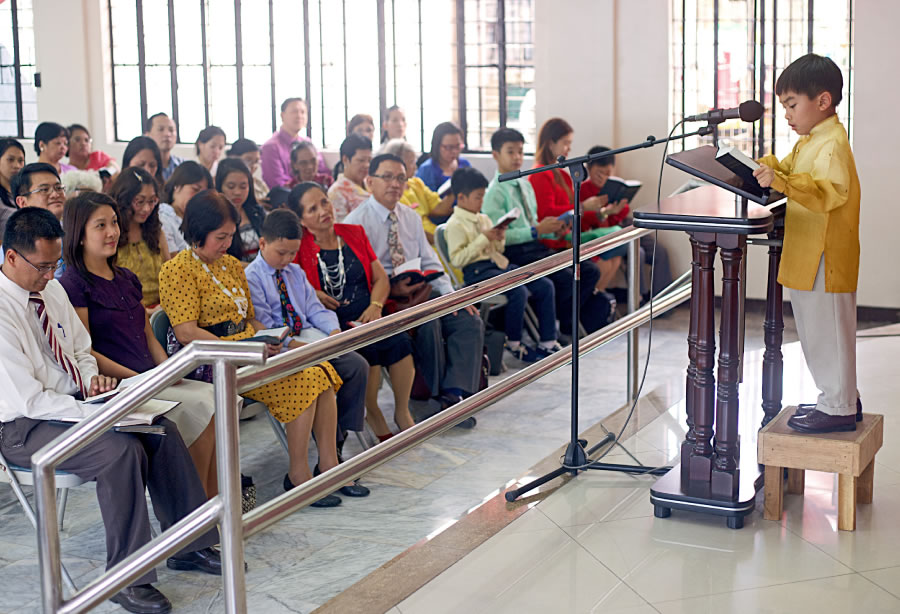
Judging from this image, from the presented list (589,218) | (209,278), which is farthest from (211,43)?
(209,278)

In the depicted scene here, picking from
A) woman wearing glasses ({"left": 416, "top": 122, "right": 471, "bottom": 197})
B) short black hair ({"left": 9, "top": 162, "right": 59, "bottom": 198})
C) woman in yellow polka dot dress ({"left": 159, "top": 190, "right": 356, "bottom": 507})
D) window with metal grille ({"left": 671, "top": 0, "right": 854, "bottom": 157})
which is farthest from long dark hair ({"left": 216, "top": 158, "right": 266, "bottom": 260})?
window with metal grille ({"left": 671, "top": 0, "right": 854, "bottom": 157})

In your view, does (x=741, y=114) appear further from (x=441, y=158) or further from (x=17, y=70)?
(x=17, y=70)

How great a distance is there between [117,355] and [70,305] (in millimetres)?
288

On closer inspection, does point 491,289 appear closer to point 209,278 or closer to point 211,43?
point 209,278

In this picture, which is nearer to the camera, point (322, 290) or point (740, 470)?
point (740, 470)

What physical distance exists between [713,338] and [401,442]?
823mm

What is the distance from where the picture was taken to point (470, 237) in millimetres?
5055

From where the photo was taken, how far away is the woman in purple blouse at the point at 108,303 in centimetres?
312

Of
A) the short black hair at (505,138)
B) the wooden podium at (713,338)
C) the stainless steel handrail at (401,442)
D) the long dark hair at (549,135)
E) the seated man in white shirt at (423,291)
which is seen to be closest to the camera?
the stainless steel handrail at (401,442)

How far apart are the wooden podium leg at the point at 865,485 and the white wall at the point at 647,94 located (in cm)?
358

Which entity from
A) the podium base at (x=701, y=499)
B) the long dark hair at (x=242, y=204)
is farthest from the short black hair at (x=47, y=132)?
the podium base at (x=701, y=499)

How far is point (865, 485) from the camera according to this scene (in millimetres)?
2896

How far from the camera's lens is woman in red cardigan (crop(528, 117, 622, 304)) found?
5.78 metres

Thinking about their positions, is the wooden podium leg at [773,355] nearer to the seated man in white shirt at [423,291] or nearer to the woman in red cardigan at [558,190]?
the seated man in white shirt at [423,291]
